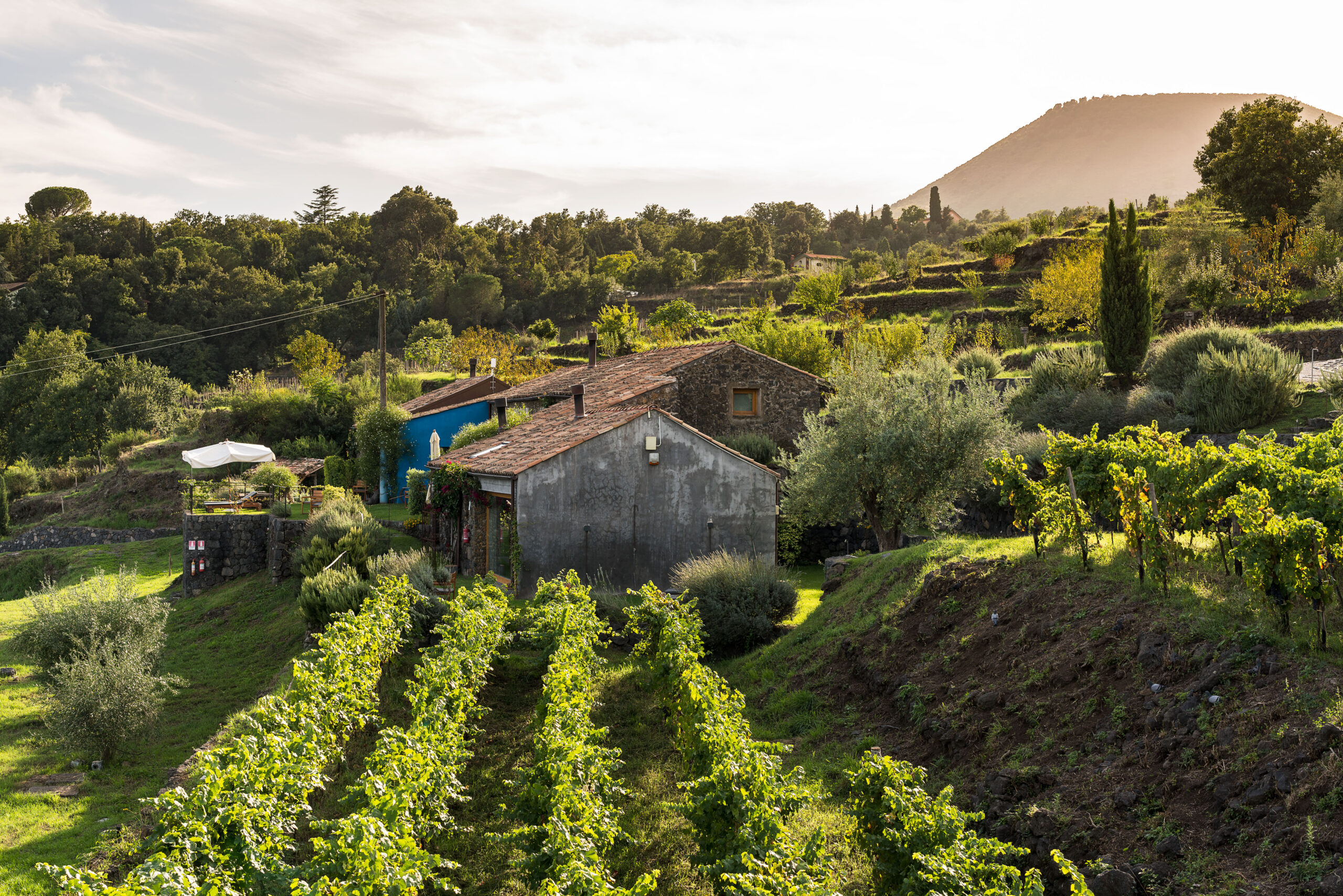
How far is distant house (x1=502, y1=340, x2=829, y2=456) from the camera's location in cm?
2731

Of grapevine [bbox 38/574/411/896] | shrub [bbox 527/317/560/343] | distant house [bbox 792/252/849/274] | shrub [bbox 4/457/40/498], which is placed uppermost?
distant house [bbox 792/252/849/274]

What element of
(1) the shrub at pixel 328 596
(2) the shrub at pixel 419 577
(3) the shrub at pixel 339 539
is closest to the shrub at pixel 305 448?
(3) the shrub at pixel 339 539

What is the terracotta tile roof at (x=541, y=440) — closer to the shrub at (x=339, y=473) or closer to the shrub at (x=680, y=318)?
the shrub at (x=339, y=473)

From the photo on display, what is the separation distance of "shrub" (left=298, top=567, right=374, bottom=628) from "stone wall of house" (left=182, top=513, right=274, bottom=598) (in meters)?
9.84

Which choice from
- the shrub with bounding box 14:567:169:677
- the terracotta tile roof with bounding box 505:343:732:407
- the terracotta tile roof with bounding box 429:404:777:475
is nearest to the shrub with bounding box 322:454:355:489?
the terracotta tile roof with bounding box 505:343:732:407

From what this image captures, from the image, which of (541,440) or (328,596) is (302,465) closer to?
(328,596)

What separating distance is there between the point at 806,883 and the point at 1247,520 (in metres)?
5.40

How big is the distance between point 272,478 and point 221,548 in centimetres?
590

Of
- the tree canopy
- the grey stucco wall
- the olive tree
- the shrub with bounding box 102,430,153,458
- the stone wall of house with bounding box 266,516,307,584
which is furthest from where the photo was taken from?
the shrub with bounding box 102,430,153,458

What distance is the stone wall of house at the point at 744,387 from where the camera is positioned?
1083 inches

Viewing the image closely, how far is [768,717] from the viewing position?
42.3 feet

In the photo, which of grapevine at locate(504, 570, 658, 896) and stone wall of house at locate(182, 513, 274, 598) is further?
stone wall of house at locate(182, 513, 274, 598)

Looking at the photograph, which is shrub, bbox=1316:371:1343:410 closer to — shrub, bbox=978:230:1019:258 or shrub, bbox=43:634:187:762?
shrub, bbox=43:634:187:762

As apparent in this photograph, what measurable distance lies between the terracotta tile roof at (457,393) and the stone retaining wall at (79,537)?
11.8 m
